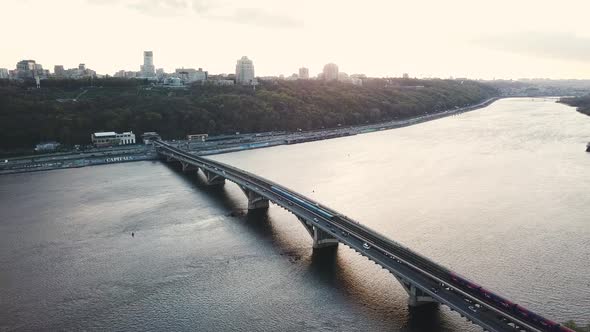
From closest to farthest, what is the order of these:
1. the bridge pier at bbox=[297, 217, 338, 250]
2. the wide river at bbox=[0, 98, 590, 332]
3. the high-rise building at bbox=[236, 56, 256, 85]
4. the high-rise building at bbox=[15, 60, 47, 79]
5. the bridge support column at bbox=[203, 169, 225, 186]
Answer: the wide river at bbox=[0, 98, 590, 332] < the bridge pier at bbox=[297, 217, 338, 250] < the bridge support column at bbox=[203, 169, 225, 186] < the high-rise building at bbox=[15, 60, 47, 79] < the high-rise building at bbox=[236, 56, 256, 85]

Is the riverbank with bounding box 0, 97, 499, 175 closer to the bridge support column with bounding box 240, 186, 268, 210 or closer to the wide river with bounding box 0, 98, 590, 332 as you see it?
the wide river with bounding box 0, 98, 590, 332

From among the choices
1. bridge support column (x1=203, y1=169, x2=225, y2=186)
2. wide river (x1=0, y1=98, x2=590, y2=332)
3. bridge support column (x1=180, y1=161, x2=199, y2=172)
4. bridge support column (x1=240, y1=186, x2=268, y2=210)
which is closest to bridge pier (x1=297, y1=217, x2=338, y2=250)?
wide river (x1=0, y1=98, x2=590, y2=332)

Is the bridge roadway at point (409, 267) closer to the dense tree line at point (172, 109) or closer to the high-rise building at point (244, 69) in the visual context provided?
the dense tree line at point (172, 109)

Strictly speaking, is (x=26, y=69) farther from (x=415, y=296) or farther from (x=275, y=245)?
(x=415, y=296)

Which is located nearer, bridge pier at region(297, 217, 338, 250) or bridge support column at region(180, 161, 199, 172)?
bridge pier at region(297, 217, 338, 250)

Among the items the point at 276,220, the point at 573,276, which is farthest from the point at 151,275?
the point at 573,276
